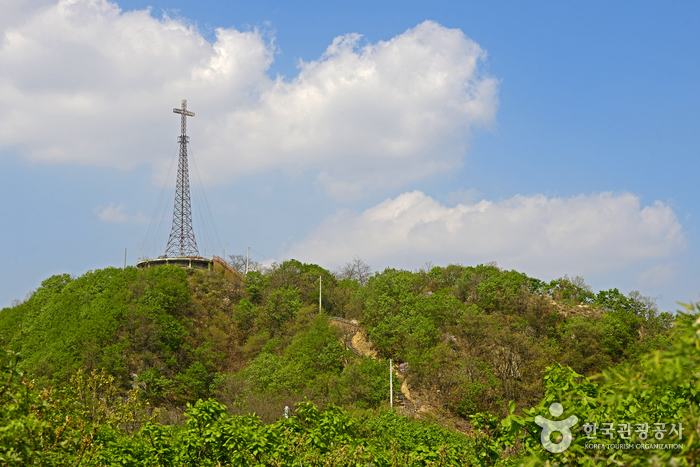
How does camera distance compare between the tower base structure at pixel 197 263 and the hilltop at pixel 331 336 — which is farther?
the tower base structure at pixel 197 263

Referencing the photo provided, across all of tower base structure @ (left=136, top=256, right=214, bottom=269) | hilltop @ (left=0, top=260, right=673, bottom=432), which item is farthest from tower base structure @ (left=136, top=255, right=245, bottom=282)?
hilltop @ (left=0, top=260, right=673, bottom=432)

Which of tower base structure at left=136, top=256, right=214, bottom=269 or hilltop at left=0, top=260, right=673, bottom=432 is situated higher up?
tower base structure at left=136, top=256, right=214, bottom=269

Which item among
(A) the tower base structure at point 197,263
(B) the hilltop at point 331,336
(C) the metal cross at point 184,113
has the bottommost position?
(B) the hilltop at point 331,336

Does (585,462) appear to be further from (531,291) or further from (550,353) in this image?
(531,291)

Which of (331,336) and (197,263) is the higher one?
(197,263)

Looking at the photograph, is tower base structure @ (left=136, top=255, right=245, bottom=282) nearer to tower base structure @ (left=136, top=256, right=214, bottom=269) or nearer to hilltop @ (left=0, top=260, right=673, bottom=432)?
tower base structure @ (left=136, top=256, right=214, bottom=269)

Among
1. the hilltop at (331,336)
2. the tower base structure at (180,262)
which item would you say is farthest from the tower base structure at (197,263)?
the hilltop at (331,336)

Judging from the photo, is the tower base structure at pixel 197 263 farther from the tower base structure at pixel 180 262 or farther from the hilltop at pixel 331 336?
the hilltop at pixel 331 336

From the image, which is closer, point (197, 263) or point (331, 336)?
point (331, 336)

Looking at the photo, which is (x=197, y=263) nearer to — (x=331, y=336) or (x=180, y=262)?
(x=180, y=262)

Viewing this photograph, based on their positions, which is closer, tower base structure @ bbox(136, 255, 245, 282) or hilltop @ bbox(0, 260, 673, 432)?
hilltop @ bbox(0, 260, 673, 432)

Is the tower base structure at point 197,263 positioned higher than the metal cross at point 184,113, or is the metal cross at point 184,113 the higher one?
the metal cross at point 184,113

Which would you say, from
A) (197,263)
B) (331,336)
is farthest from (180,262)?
(331,336)

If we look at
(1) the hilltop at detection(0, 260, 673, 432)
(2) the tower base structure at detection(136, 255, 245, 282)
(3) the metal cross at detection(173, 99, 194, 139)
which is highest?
(3) the metal cross at detection(173, 99, 194, 139)
